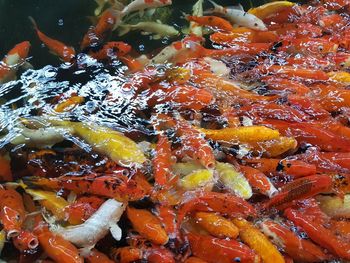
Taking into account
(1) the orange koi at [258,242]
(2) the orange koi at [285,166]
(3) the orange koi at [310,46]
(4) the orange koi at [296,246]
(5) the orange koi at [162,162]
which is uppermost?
(3) the orange koi at [310,46]

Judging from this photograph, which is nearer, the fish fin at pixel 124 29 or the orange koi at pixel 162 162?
the orange koi at pixel 162 162

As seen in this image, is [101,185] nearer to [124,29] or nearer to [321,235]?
[321,235]

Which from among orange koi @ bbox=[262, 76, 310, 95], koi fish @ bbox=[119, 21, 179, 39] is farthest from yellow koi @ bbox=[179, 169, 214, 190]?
koi fish @ bbox=[119, 21, 179, 39]

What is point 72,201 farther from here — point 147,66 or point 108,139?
point 147,66

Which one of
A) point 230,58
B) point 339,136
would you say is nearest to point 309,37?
point 230,58

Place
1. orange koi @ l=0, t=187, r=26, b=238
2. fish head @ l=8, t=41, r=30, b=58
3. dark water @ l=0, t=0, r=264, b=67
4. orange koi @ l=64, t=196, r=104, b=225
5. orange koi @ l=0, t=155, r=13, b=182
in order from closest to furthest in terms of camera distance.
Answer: orange koi @ l=0, t=187, r=26, b=238 < orange koi @ l=64, t=196, r=104, b=225 < orange koi @ l=0, t=155, r=13, b=182 < fish head @ l=8, t=41, r=30, b=58 < dark water @ l=0, t=0, r=264, b=67

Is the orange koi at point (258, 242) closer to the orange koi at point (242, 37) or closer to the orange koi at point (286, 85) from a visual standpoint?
the orange koi at point (286, 85)

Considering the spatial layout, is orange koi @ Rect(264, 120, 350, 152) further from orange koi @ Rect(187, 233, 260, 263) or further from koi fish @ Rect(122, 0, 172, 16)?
koi fish @ Rect(122, 0, 172, 16)

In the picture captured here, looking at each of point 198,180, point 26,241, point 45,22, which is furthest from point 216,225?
point 45,22

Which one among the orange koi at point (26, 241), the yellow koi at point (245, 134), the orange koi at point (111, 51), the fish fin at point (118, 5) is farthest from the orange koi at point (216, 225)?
the fish fin at point (118, 5)
